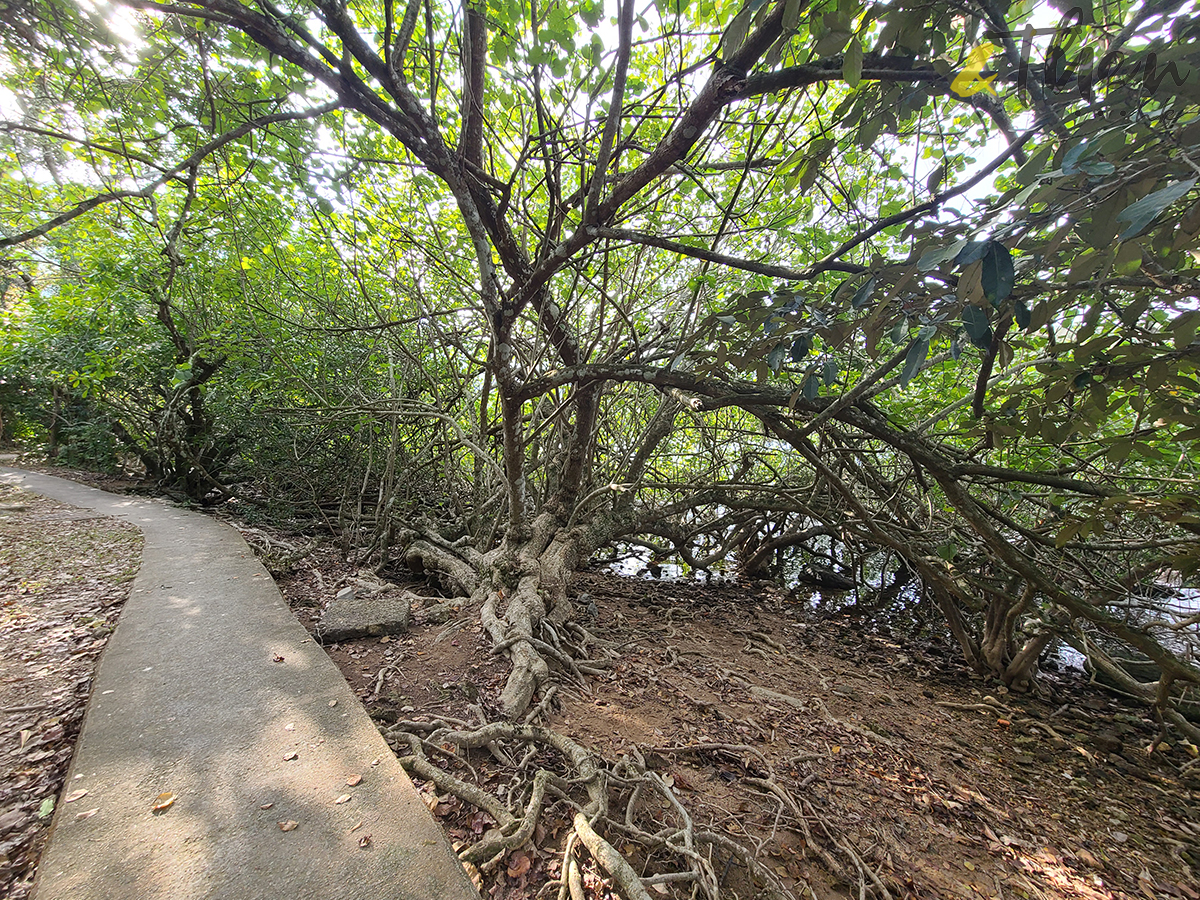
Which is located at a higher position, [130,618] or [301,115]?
[301,115]

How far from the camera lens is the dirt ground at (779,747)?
204cm

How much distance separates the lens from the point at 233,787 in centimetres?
170

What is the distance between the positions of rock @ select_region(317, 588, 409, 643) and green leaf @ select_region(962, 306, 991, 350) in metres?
3.77

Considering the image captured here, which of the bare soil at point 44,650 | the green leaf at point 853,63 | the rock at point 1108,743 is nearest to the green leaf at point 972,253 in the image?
the green leaf at point 853,63

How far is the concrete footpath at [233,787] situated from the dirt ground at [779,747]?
164mm

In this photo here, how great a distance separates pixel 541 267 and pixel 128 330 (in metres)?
8.01

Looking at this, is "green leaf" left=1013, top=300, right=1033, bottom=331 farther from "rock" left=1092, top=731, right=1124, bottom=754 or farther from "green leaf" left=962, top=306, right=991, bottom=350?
"rock" left=1092, top=731, right=1124, bottom=754

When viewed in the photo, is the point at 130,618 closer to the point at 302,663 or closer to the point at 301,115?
the point at 302,663

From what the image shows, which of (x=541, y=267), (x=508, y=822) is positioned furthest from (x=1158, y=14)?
(x=508, y=822)

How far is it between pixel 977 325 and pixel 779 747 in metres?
2.71

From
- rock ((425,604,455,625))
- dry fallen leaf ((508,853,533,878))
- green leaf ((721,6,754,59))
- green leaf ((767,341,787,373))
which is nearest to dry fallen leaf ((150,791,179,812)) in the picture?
dry fallen leaf ((508,853,533,878))

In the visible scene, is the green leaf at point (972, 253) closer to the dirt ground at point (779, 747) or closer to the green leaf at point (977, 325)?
the green leaf at point (977, 325)

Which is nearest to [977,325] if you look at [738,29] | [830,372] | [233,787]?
[830,372]

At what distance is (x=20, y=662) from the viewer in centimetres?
249
